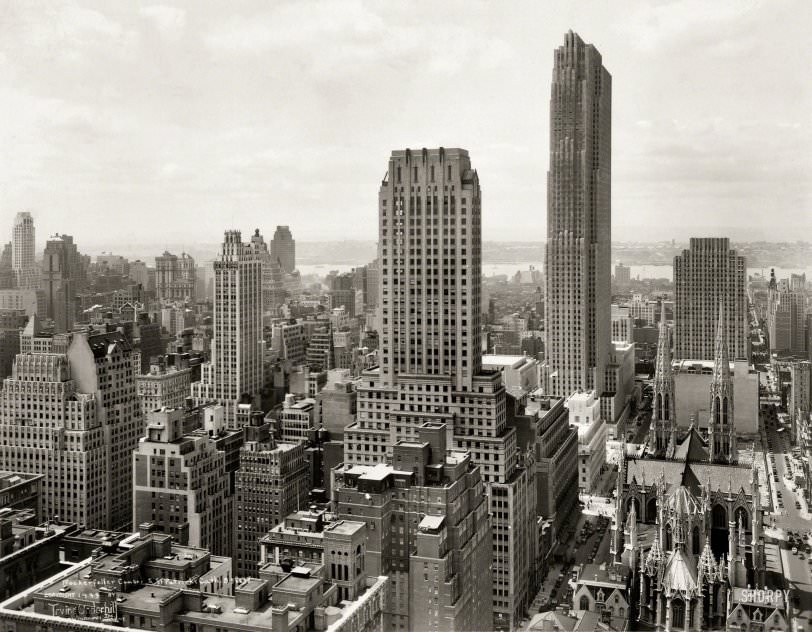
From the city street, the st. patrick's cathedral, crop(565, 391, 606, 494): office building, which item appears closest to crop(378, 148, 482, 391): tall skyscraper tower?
the st. patrick's cathedral

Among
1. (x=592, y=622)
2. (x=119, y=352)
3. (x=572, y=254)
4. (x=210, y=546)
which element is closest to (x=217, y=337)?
(x=119, y=352)

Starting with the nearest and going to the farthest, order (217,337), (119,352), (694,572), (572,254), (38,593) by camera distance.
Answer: (38,593) < (694,572) < (119,352) < (217,337) < (572,254)

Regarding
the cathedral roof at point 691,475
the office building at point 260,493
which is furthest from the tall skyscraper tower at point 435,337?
the cathedral roof at point 691,475

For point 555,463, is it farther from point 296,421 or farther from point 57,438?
point 57,438

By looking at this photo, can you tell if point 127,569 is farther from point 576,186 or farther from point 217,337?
point 576,186

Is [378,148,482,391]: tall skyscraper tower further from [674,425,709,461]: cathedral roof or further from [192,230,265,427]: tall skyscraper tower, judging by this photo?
[192,230,265,427]: tall skyscraper tower

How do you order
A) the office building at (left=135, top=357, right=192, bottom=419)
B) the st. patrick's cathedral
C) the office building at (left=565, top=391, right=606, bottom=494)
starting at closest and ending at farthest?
the st. patrick's cathedral
the office building at (left=565, top=391, right=606, bottom=494)
the office building at (left=135, top=357, right=192, bottom=419)
